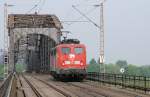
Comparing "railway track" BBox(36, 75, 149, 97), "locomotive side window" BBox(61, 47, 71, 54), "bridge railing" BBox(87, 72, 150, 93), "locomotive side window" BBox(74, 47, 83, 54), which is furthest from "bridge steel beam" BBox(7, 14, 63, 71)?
"railway track" BBox(36, 75, 149, 97)

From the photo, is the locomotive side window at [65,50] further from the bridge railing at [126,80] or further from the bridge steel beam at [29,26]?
the bridge steel beam at [29,26]

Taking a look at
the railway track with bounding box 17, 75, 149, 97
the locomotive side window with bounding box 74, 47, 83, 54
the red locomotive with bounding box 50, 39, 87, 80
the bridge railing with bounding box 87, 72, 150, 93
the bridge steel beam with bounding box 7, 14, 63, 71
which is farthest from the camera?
the bridge steel beam with bounding box 7, 14, 63, 71

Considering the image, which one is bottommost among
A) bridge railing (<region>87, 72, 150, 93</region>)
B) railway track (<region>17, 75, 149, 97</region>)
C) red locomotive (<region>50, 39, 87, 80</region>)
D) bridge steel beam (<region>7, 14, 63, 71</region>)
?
railway track (<region>17, 75, 149, 97</region>)

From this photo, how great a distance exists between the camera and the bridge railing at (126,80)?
1413 inches

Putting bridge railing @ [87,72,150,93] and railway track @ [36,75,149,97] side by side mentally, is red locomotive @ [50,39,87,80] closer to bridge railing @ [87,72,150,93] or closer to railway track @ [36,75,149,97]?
bridge railing @ [87,72,150,93]

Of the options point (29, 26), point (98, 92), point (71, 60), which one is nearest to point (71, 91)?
point (98, 92)

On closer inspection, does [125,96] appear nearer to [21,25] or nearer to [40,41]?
[21,25]

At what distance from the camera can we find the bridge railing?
1413 inches

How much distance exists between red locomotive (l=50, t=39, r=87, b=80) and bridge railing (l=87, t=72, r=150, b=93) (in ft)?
6.73

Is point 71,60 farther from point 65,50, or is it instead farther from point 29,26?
point 29,26

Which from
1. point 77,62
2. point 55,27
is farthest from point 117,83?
point 55,27

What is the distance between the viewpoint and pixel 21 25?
336 ft

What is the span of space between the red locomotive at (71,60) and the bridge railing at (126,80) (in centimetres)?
205

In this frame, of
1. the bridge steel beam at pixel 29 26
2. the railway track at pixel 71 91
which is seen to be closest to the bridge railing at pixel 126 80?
the railway track at pixel 71 91
